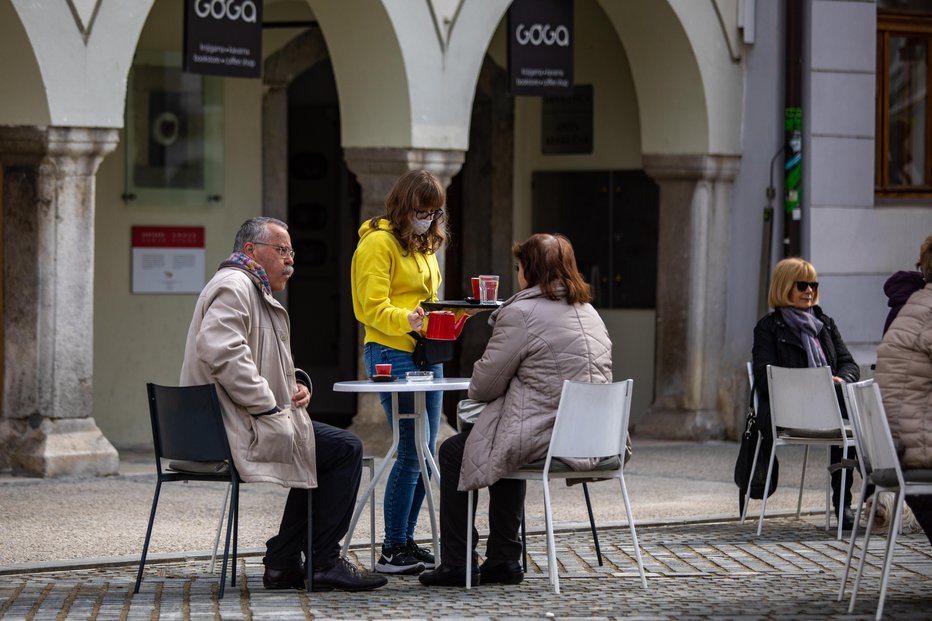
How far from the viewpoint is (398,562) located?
25.9ft

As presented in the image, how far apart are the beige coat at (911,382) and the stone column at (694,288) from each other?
7.30 m

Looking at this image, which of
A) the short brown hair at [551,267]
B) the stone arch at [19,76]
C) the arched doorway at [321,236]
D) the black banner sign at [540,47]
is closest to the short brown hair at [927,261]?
the short brown hair at [551,267]

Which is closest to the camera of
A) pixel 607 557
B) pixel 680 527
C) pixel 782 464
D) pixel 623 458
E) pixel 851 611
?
pixel 851 611

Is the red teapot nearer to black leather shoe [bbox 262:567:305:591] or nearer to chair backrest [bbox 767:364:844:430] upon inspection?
black leather shoe [bbox 262:567:305:591]

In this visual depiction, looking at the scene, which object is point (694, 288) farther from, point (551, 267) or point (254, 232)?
point (254, 232)

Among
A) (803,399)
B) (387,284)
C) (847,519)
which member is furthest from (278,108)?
(387,284)

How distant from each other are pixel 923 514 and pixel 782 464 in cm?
564

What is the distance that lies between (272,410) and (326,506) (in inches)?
19.1

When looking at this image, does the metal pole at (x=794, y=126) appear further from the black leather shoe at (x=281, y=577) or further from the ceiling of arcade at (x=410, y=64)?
the black leather shoe at (x=281, y=577)

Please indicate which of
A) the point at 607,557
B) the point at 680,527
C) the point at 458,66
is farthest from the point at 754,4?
the point at 607,557

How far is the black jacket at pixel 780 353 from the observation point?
952 centimetres

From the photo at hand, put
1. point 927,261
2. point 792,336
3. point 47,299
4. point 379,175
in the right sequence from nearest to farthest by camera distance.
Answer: point 927,261 → point 792,336 → point 47,299 → point 379,175

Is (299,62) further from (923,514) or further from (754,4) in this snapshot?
(923,514)

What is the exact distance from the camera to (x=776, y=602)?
713 cm
